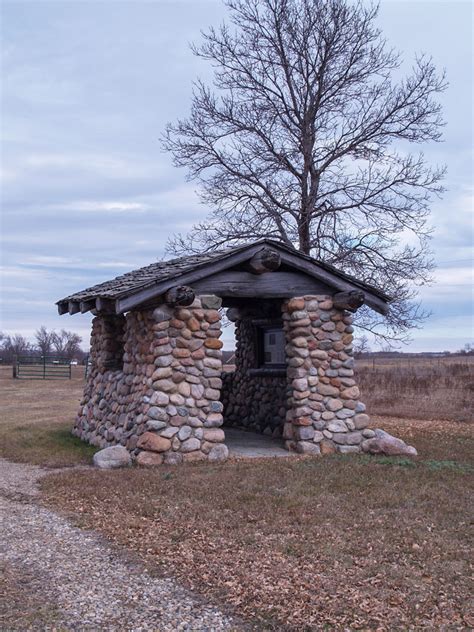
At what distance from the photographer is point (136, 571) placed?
5445mm

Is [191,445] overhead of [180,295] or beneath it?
beneath

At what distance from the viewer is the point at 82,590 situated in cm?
499

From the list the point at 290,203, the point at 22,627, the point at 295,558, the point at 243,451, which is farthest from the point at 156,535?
the point at 290,203

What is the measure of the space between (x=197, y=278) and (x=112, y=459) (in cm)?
296

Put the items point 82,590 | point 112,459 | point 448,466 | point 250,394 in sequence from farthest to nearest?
point 250,394 < point 112,459 < point 448,466 < point 82,590

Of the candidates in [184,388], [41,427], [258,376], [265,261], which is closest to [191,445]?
[184,388]

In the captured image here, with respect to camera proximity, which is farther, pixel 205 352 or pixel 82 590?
pixel 205 352

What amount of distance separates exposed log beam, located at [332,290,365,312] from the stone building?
18 millimetres

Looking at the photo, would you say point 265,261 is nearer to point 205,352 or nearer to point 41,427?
point 205,352

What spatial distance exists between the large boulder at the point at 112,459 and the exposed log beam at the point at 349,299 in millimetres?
4223

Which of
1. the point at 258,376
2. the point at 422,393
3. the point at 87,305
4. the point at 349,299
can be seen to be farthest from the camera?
the point at 422,393

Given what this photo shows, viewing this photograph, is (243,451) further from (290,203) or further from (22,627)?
(290,203)

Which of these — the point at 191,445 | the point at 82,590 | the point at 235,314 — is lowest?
the point at 82,590

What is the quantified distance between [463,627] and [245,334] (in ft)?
35.4
